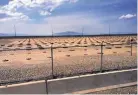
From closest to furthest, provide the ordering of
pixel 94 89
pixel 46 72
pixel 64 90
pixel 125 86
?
1. pixel 64 90
2. pixel 94 89
3. pixel 125 86
4. pixel 46 72

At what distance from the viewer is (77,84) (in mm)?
9648

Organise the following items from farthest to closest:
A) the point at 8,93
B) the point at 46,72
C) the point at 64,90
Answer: the point at 46,72 → the point at 64,90 → the point at 8,93

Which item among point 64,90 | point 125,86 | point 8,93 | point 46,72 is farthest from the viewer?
point 46,72

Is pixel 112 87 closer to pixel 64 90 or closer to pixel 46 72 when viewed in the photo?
pixel 64 90

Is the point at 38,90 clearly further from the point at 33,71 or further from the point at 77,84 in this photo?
the point at 33,71

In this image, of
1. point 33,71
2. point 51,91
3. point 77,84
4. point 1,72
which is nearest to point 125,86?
point 77,84

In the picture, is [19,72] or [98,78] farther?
[19,72]

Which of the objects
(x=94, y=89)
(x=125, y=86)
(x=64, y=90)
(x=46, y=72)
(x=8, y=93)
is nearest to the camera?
(x=8, y=93)

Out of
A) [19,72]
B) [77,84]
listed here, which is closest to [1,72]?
[19,72]

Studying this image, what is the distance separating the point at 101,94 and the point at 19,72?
6.42 meters

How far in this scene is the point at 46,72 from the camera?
14.6 m

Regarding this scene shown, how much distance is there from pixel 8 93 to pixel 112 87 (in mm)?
3779

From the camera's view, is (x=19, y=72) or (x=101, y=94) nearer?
(x=101, y=94)

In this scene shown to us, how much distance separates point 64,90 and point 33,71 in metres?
5.91
